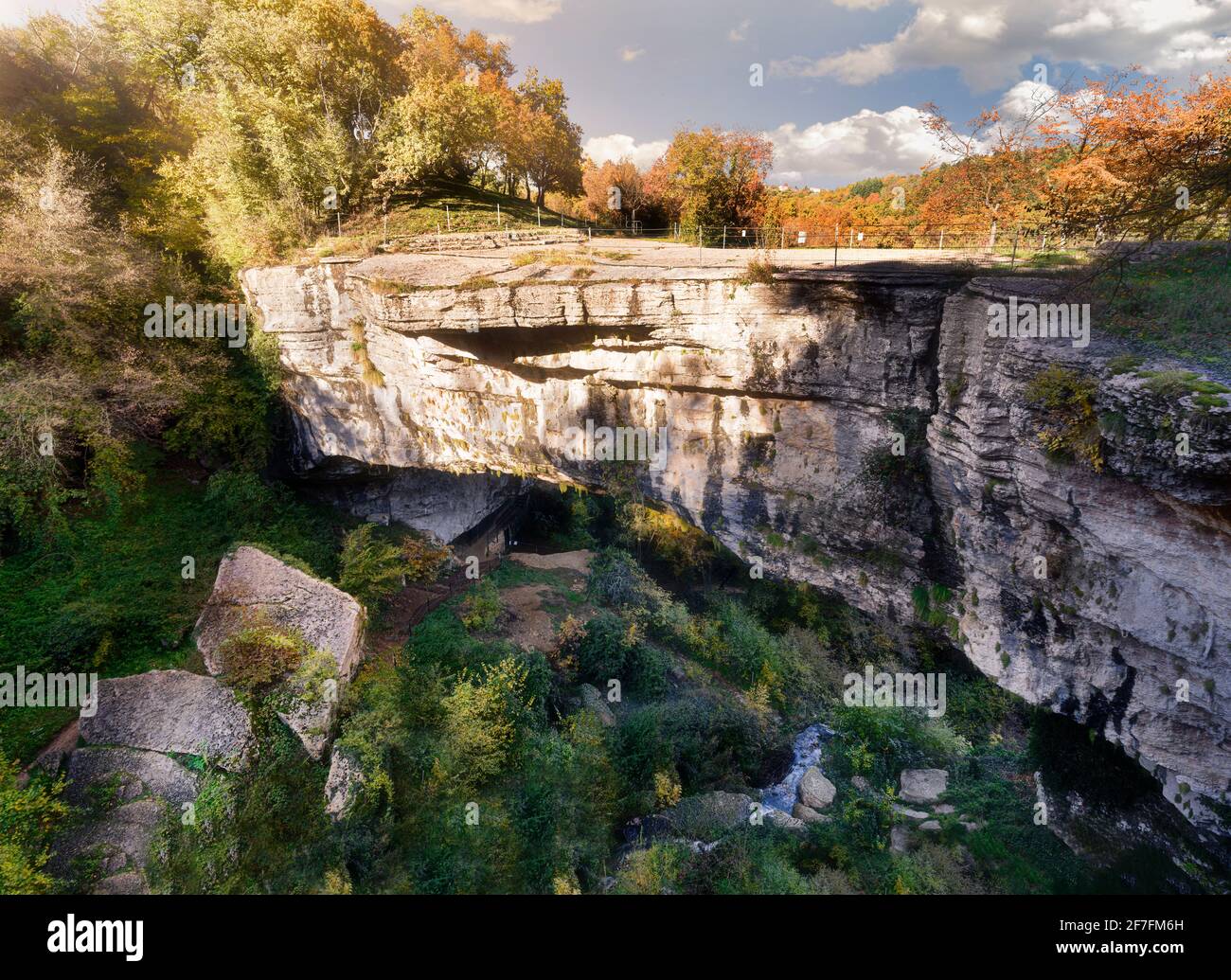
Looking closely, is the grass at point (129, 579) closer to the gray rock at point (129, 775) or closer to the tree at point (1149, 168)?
the gray rock at point (129, 775)

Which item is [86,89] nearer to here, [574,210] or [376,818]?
[574,210]

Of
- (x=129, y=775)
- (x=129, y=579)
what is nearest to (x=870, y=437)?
(x=129, y=775)

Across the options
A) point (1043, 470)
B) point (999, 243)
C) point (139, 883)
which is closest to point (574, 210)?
point (999, 243)

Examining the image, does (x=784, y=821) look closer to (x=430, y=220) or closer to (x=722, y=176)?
(x=722, y=176)

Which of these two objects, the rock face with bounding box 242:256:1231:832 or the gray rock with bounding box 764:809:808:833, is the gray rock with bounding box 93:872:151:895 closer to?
the rock face with bounding box 242:256:1231:832

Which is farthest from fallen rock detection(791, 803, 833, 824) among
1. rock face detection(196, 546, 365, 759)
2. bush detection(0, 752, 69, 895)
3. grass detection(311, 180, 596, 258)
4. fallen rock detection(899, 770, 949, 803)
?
grass detection(311, 180, 596, 258)

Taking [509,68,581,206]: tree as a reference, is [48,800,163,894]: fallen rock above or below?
below
